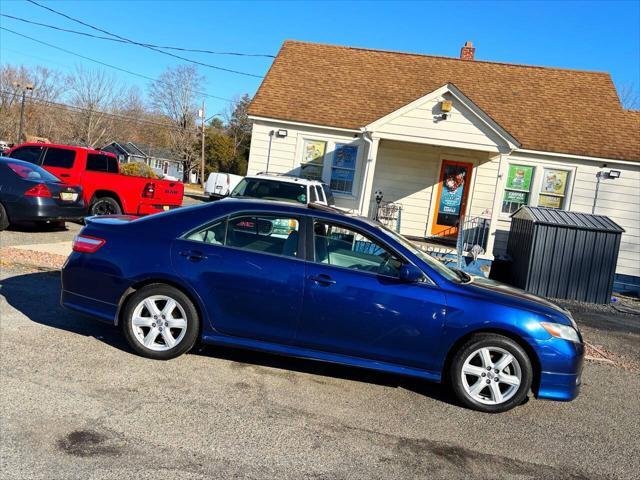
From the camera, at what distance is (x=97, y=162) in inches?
497

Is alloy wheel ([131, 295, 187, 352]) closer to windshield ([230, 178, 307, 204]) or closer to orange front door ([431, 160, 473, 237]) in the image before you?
windshield ([230, 178, 307, 204])

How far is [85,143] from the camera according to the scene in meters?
52.7

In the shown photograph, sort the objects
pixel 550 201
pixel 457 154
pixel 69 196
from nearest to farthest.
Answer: pixel 69 196, pixel 550 201, pixel 457 154

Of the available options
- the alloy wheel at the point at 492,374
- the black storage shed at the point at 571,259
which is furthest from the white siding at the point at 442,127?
the alloy wheel at the point at 492,374

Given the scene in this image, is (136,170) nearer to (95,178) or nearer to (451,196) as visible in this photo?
(95,178)

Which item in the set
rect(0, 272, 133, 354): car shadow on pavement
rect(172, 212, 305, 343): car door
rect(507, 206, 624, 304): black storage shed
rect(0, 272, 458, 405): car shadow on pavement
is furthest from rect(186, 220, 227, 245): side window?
rect(507, 206, 624, 304): black storage shed

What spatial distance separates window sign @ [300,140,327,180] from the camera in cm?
1462

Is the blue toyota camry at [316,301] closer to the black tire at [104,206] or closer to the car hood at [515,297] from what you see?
the car hood at [515,297]

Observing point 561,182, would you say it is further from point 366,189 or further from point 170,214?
point 170,214

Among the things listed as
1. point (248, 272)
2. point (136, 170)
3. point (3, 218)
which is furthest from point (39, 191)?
point (136, 170)

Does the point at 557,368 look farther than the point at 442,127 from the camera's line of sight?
No

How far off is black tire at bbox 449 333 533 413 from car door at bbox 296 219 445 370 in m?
0.25

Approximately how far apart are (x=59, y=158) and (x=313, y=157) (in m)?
6.41

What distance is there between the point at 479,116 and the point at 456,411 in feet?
29.7
